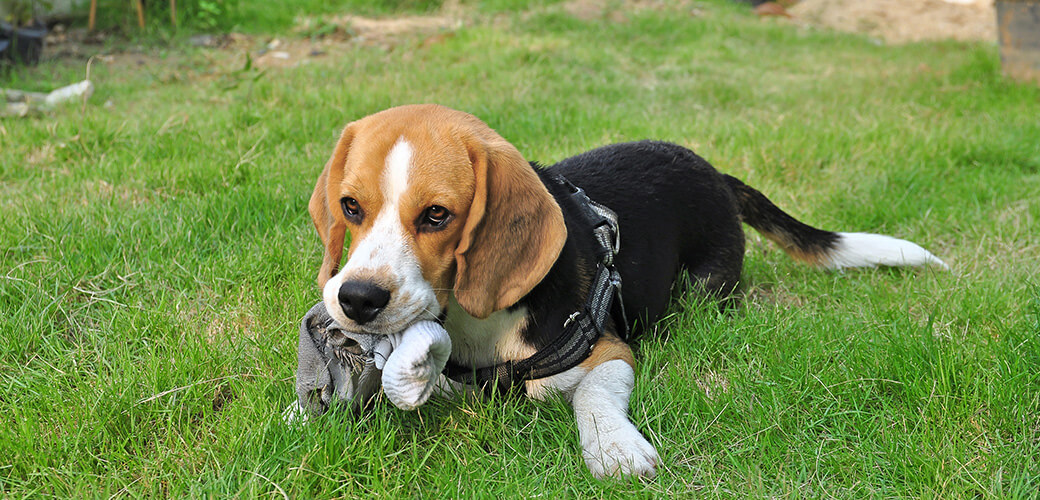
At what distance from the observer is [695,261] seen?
338 centimetres

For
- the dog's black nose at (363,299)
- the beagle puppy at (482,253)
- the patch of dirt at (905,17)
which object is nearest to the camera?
the dog's black nose at (363,299)

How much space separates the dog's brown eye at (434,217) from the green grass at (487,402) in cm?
60

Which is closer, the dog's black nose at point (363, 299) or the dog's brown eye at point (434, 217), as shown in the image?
the dog's black nose at point (363, 299)

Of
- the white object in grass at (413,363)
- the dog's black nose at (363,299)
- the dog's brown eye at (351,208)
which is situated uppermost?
the dog's brown eye at (351,208)

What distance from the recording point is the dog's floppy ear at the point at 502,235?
2.32 meters

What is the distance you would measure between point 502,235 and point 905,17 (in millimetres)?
12929

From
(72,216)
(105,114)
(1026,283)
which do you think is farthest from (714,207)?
(105,114)

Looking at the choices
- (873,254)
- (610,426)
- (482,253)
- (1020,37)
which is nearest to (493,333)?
(482,253)

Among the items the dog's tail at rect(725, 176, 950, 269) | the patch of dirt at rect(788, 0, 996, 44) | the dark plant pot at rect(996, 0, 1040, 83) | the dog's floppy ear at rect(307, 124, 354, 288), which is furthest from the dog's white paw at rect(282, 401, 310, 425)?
the patch of dirt at rect(788, 0, 996, 44)

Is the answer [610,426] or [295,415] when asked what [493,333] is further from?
[295,415]

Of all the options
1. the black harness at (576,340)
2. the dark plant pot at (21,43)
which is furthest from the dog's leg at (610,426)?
the dark plant pot at (21,43)

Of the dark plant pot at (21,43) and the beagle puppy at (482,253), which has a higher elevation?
the beagle puppy at (482,253)

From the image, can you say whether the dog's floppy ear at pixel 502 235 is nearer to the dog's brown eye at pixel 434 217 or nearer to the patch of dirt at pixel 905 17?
the dog's brown eye at pixel 434 217

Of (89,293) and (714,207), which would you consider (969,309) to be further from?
(89,293)
